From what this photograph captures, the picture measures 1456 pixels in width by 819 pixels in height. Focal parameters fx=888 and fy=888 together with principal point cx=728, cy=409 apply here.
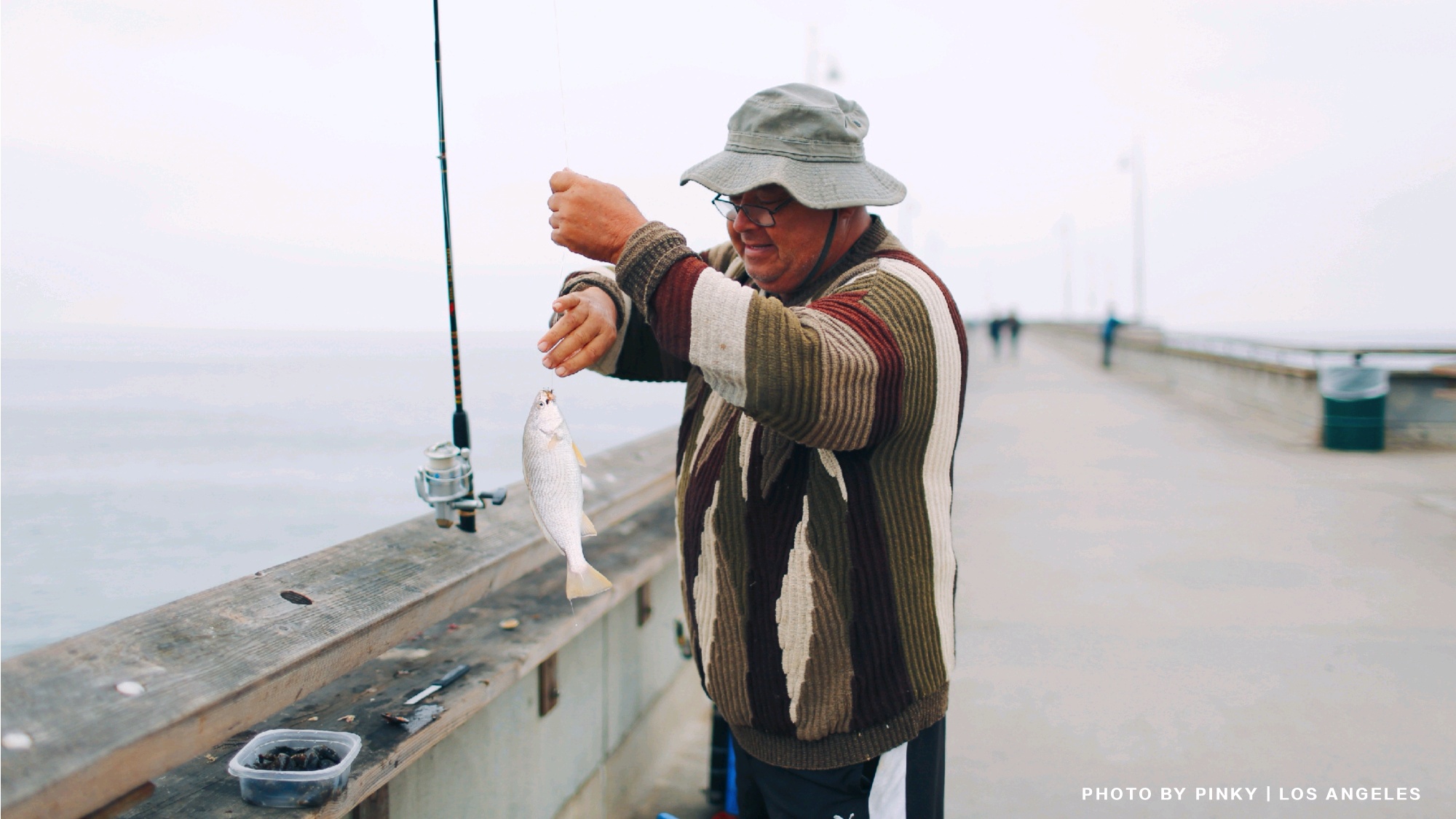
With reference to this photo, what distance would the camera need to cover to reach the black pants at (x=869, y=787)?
1.90 m

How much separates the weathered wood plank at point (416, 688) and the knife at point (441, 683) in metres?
0.02

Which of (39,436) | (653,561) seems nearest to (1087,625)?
(653,561)

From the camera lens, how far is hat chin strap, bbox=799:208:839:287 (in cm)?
186

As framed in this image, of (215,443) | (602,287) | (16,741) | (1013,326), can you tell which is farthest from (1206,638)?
(1013,326)

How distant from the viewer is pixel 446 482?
229 cm

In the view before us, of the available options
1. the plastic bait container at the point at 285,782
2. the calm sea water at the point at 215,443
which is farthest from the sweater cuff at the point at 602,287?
the plastic bait container at the point at 285,782

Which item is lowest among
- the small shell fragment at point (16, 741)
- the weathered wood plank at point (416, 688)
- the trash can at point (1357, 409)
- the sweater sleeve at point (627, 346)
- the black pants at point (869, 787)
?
the trash can at point (1357, 409)

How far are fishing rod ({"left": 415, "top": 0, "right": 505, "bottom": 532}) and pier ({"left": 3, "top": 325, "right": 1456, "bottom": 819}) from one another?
15 cm

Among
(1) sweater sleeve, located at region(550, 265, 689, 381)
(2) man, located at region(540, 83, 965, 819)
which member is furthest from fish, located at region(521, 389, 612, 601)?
(1) sweater sleeve, located at region(550, 265, 689, 381)

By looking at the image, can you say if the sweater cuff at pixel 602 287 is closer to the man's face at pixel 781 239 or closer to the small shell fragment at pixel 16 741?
the man's face at pixel 781 239

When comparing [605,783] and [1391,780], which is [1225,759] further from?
[605,783]

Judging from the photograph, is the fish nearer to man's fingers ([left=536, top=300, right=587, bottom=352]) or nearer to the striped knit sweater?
man's fingers ([left=536, top=300, right=587, bottom=352])

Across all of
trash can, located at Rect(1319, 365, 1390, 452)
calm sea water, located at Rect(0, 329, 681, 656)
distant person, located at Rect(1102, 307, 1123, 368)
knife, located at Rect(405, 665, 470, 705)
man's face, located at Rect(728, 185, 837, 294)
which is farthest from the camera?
→ distant person, located at Rect(1102, 307, 1123, 368)

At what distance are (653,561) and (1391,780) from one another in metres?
2.90
